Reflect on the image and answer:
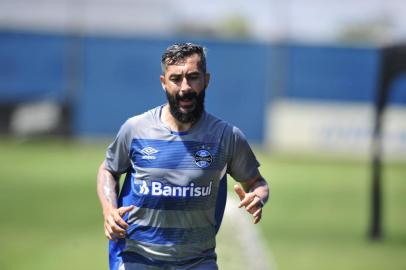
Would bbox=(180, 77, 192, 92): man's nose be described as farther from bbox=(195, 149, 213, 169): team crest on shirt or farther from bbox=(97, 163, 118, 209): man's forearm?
bbox=(97, 163, 118, 209): man's forearm

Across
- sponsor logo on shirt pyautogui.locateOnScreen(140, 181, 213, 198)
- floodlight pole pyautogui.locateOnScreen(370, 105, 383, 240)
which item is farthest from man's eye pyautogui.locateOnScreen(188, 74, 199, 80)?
floodlight pole pyautogui.locateOnScreen(370, 105, 383, 240)

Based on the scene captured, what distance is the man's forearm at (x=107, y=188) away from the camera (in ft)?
18.8

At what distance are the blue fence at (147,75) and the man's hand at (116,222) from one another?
84.2 feet

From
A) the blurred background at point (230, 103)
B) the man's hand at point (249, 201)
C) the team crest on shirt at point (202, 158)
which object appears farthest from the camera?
the blurred background at point (230, 103)

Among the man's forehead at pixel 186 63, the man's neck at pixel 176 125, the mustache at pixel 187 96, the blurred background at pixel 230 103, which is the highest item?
the man's forehead at pixel 186 63

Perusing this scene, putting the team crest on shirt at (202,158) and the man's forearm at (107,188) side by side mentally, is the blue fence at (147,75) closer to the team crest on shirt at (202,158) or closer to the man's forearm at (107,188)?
the man's forearm at (107,188)

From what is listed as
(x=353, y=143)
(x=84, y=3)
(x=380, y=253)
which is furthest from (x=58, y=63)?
Result: (x=380, y=253)

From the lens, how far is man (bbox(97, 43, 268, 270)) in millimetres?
5594

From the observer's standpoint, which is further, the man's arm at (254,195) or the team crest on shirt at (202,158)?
the team crest on shirt at (202,158)

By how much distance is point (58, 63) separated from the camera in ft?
107

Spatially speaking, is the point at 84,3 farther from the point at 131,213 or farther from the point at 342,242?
the point at 131,213

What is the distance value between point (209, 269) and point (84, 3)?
151 ft

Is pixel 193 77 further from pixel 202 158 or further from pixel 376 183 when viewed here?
pixel 376 183

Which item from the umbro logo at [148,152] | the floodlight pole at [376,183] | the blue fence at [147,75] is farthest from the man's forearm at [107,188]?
the blue fence at [147,75]
